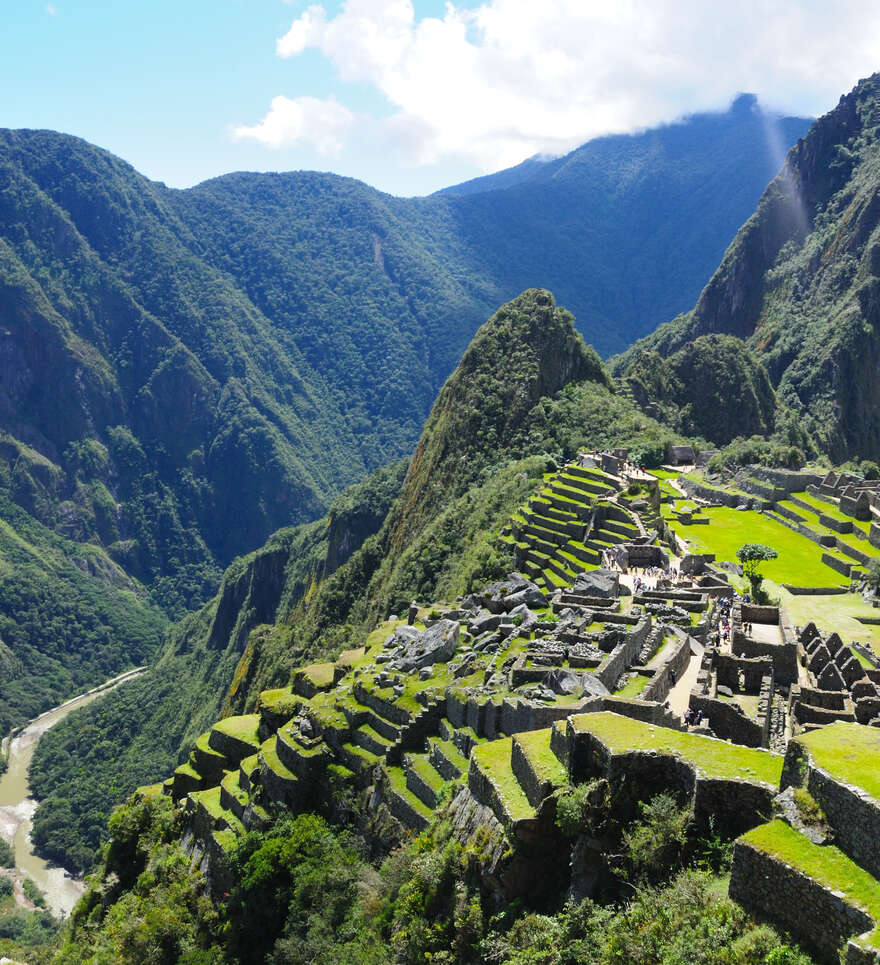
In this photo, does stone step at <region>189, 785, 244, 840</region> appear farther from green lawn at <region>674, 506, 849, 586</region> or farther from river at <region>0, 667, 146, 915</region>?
river at <region>0, 667, 146, 915</region>

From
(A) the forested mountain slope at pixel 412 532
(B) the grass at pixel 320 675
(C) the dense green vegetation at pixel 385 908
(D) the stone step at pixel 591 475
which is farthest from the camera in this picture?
(A) the forested mountain slope at pixel 412 532

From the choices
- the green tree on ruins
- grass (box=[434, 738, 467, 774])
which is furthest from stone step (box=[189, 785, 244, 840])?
the green tree on ruins

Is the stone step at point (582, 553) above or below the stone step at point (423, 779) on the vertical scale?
below

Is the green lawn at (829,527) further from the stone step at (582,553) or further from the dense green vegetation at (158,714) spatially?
the dense green vegetation at (158,714)

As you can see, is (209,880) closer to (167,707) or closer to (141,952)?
(141,952)

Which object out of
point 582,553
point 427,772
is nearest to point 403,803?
point 427,772

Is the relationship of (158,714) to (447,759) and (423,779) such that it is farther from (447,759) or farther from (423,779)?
(447,759)

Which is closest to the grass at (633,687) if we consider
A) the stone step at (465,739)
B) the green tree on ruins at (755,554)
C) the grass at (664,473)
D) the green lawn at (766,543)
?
the stone step at (465,739)
